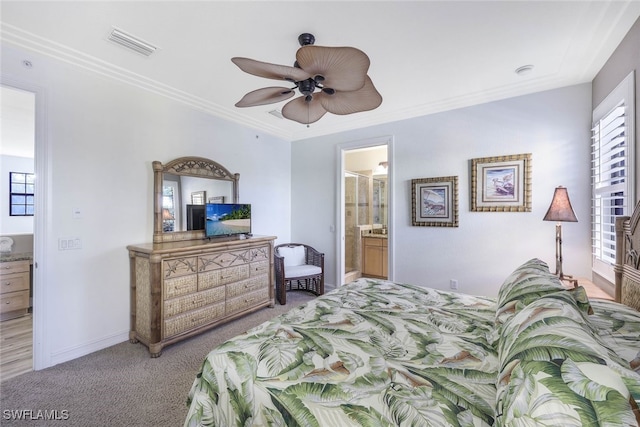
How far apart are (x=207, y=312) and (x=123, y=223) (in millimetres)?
Answer: 1293

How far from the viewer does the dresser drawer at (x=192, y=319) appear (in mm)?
2586

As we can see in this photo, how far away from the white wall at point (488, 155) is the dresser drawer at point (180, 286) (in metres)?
2.63

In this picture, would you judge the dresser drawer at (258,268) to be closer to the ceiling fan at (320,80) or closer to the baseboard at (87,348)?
the baseboard at (87,348)

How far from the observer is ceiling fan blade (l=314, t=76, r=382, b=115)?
1.92 meters

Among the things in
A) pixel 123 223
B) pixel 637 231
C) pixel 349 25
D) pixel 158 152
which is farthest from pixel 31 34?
pixel 637 231

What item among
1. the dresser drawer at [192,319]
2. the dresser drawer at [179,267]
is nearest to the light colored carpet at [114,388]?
the dresser drawer at [192,319]

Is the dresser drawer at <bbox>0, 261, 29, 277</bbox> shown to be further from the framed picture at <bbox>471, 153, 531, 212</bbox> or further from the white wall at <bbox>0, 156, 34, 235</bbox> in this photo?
the framed picture at <bbox>471, 153, 531, 212</bbox>

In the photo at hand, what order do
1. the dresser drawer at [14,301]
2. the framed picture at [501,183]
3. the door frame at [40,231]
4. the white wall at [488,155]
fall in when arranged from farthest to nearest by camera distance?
the dresser drawer at [14,301], the framed picture at [501,183], the white wall at [488,155], the door frame at [40,231]

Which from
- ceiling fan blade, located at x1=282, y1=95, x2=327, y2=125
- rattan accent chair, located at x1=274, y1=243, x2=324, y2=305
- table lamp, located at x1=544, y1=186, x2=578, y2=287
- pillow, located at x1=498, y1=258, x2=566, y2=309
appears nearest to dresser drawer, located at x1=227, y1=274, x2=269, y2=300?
rattan accent chair, located at x1=274, y1=243, x2=324, y2=305

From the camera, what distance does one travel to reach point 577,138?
2.75m

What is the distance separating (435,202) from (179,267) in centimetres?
314

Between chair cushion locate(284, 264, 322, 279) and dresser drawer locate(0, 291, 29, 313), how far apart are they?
3329 mm

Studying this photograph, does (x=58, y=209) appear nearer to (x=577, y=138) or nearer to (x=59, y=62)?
(x=59, y=62)

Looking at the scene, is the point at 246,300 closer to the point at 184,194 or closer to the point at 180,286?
the point at 180,286
